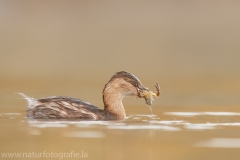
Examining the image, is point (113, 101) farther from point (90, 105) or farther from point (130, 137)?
point (130, 137)

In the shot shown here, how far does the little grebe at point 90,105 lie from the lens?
57.9ft

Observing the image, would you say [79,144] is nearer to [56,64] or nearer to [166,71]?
[166,71]

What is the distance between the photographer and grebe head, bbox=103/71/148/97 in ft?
59.7

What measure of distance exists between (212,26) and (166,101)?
2653 centimetres

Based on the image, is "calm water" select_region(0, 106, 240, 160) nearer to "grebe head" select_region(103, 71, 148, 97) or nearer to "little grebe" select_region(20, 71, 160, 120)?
"little grebe" select_region(20, 71, 160, 120)

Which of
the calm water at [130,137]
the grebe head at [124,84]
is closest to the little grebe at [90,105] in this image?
the grebe head at [124,84]

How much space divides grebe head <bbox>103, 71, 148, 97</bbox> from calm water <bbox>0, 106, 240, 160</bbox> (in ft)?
1.52

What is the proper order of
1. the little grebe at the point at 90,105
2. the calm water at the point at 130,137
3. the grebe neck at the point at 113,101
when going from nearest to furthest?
the calm water at the point at 130,137 < the little grebe at the point at 90,105 < the grebe neck at the point at 113,101

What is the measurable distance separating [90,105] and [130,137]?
6.98ft

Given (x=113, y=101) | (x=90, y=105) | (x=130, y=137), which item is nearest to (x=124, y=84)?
(x=113, y=101)

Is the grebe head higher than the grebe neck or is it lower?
higher

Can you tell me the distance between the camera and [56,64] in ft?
110

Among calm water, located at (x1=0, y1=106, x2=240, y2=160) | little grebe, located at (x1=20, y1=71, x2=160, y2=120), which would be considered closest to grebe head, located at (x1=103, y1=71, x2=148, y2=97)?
little grebe, located at (x1=20, y1=71, x2=160, y2=120)

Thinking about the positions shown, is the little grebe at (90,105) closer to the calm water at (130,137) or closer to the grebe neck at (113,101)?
the grebe neck at (113,101)
